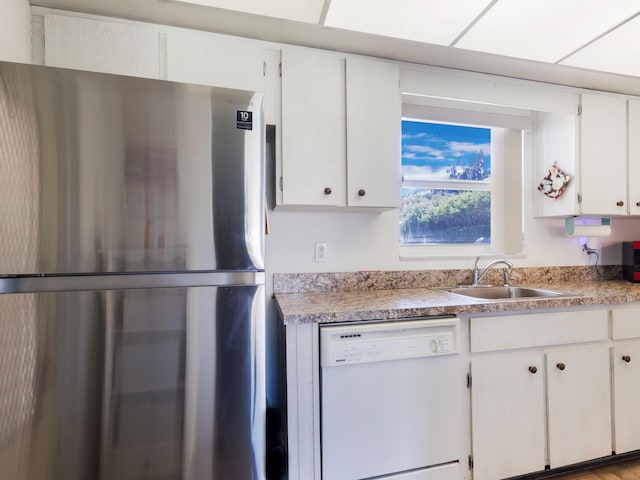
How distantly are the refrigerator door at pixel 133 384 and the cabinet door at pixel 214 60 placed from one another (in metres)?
1.02

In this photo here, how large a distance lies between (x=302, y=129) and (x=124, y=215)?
920 mm

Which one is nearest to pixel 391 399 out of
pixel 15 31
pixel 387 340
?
pixel 387 340

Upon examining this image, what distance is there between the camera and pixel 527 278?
7.04ft

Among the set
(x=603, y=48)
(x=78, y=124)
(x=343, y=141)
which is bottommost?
(x=78, y=124)

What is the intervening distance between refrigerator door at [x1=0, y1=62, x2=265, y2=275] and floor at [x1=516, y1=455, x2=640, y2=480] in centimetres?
191

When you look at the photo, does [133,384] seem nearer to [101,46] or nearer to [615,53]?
[101,46]

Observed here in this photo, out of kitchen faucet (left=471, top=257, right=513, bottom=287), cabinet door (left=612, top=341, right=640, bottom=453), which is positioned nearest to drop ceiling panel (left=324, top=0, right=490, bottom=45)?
kitchen faucet (left=471, top=257, right=513, bottom=287)

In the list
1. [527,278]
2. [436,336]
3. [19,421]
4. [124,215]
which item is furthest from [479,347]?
[19,421]

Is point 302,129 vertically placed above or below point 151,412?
above

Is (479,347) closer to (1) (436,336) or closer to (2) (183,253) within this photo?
(1) (436,336)

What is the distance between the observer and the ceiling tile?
4.18 ft

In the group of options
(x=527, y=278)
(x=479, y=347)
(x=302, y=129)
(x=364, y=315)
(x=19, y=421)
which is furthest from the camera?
(x=527, y=278)

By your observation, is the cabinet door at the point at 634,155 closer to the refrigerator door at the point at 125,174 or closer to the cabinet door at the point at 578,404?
the cabinet door at the point at 578,404

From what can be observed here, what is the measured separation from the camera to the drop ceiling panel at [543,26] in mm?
1313
